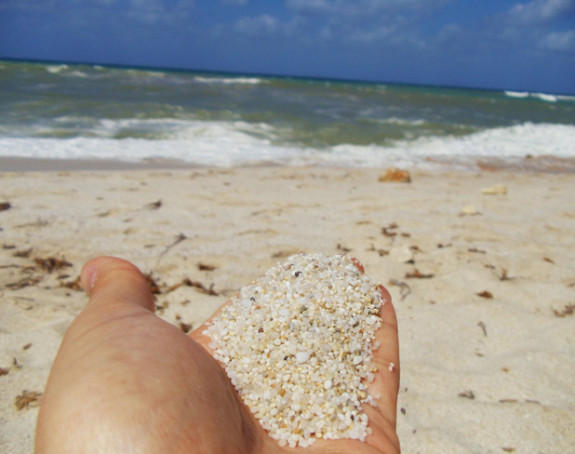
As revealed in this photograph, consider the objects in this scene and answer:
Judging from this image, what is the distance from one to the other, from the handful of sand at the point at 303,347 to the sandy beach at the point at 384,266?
44cm

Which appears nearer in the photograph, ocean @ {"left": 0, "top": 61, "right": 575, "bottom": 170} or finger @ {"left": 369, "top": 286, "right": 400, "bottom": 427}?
finger @ {"left": 369, "top": 286, "right": 400, "bottom": 427}

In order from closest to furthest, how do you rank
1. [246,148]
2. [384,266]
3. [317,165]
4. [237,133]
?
[384,266] < [317,165] < [246,148] < [237,133]

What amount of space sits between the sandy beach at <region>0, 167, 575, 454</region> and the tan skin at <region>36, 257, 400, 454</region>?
2.05 feet

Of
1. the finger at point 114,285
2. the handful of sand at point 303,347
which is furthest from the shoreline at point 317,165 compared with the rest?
the handful of sand at point 303,347

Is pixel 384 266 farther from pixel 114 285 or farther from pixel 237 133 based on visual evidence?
pixel 237 133

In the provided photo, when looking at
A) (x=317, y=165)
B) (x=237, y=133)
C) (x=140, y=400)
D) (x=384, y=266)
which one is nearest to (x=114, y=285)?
(x=140, y=400)

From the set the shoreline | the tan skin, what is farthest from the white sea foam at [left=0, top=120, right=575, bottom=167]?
the tan skin

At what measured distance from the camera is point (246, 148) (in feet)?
24.0

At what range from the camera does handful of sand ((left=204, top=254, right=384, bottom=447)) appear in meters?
1.29

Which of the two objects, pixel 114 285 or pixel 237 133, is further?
pixel 237 133

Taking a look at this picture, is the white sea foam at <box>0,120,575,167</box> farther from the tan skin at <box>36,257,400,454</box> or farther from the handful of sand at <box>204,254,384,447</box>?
the tan skin at <box>36,257,400,454</box>

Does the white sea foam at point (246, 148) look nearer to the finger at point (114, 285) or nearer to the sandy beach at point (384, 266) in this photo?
the sandy beach at point (384, 266)

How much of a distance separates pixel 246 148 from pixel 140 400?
655cm

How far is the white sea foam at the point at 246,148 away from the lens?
6.15m
